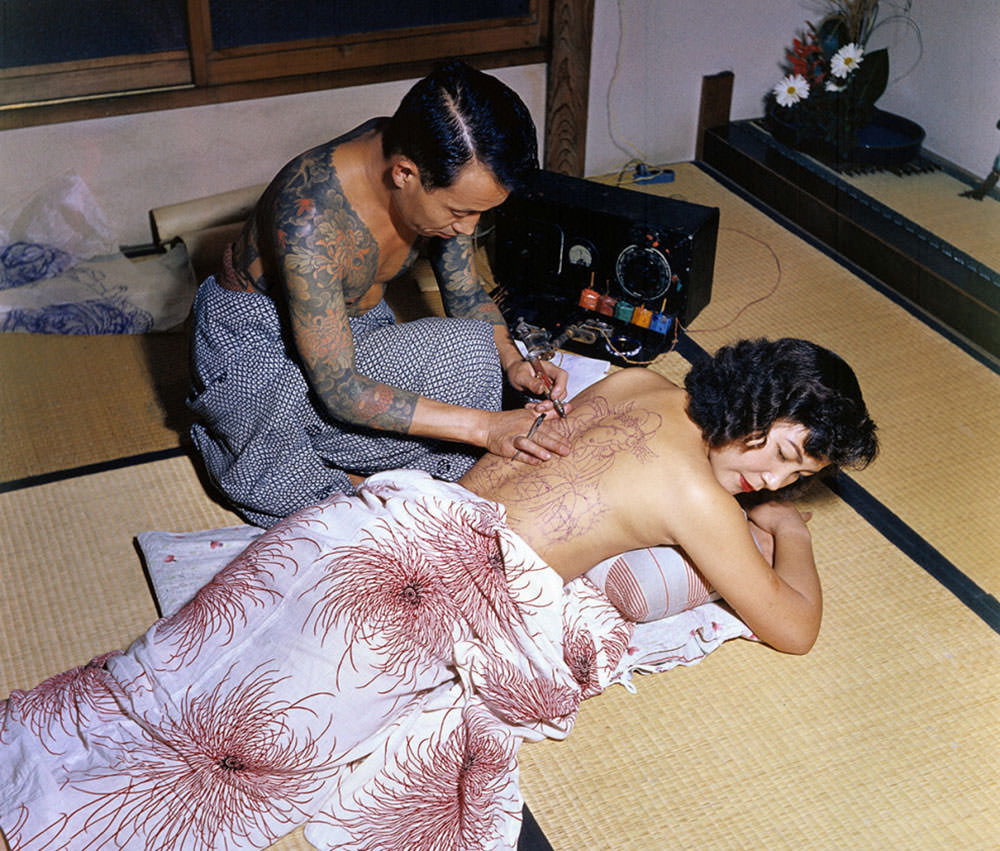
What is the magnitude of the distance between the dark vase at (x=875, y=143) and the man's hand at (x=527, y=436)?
2.18 metres

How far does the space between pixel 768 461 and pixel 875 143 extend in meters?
2.28

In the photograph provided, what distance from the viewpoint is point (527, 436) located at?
1999mm

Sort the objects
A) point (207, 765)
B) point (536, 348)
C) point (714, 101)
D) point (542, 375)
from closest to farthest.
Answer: point (207, 765)
point (542, 375)
point (536, 348)
point (714, 101)

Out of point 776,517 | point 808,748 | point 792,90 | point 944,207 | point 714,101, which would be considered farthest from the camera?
point 714,101

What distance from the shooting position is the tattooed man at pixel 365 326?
1868mm

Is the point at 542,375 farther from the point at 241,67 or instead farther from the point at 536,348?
the point at 241,67

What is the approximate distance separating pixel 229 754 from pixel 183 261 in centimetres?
201

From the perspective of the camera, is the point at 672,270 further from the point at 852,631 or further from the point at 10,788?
the point at 10,788

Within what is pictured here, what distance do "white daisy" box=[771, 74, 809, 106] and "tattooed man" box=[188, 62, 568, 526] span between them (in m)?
1.94

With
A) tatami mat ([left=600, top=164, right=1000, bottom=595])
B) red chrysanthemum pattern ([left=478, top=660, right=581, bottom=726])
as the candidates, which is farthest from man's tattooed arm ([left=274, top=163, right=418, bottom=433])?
tatami mat ([left=600, top=164, right=1000, bottom=595])

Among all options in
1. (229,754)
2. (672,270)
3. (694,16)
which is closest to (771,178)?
(694,16)

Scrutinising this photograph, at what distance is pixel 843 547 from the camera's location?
2359 mm

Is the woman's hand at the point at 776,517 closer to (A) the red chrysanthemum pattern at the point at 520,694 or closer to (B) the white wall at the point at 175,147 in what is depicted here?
(A) the red chrysanthemum pattern at the point at 520,694

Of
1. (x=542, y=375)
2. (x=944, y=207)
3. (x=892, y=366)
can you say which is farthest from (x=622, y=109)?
(x=542, y=375)
